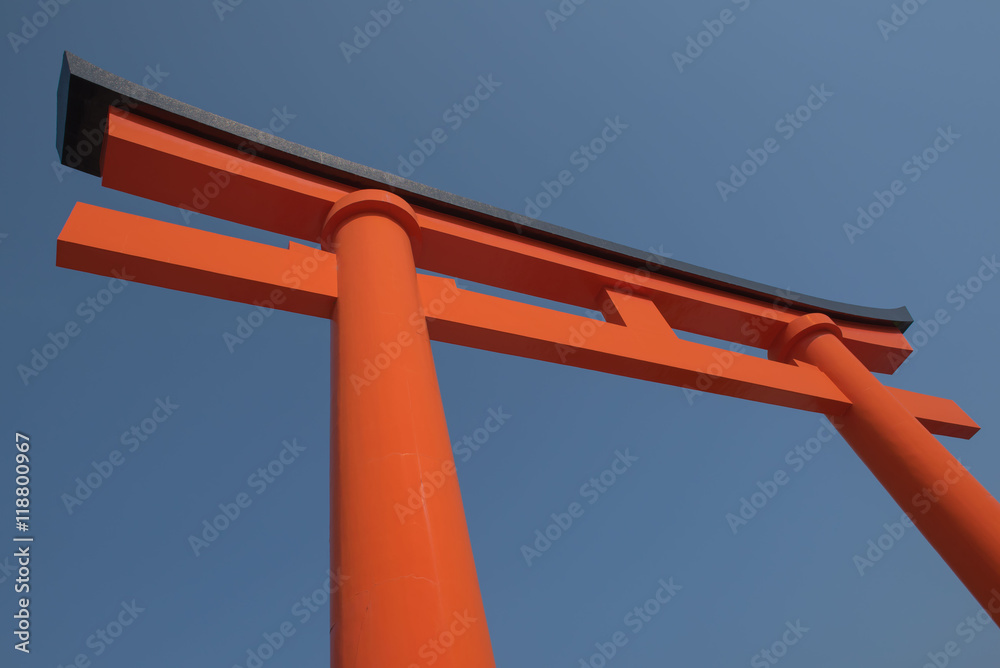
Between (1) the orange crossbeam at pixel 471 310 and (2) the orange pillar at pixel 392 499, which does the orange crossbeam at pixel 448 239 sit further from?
(2) the orange pillar at pixel 392 499

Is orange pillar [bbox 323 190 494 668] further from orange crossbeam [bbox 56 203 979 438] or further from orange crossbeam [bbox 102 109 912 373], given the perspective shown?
orange crossbeam [bbox 102 109 912 373]

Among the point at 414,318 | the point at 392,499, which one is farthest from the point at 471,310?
the point at 392,499

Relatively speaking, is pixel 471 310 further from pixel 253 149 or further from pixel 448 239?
pixel 253 149

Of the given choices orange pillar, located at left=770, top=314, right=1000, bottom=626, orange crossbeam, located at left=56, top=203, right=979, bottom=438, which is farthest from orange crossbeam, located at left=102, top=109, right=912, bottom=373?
orange pillar, located at left=770, top=314, right=1000, bottom=626

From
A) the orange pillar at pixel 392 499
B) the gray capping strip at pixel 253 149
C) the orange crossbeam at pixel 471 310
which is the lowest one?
the orange pillar at pixel 392 499

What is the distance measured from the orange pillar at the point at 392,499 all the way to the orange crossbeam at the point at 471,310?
0.69 ft

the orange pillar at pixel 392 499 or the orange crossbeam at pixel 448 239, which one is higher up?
the orange crossbeam at pixel 448 239

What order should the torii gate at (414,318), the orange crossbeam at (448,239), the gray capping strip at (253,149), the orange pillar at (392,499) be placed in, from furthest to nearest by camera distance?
the orange crossbeam at (448,239) → the gray capping strip at (253,149) → the torii gate at (414,318) → the orange pillar at (392,499)

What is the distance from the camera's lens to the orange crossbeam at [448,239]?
9.90ft

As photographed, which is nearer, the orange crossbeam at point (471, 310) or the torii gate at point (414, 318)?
the torii gate at point (414, 318)

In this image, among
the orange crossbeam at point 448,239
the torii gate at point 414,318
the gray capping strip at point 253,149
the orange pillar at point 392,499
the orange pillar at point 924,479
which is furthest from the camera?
the orange pillar at point 924,479

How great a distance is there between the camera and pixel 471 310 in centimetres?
295

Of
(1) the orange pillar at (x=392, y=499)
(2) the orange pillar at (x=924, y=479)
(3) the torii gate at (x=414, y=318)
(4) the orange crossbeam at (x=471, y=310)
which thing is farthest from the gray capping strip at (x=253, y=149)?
(2) the orange pillar at (x=924, y=479)

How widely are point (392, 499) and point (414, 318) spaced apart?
841 millimetres
